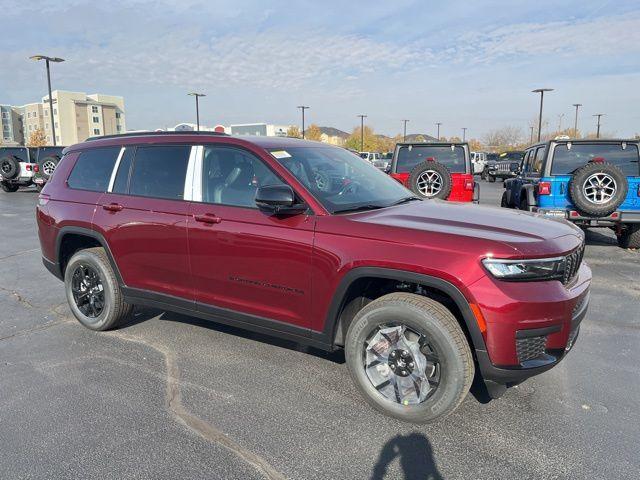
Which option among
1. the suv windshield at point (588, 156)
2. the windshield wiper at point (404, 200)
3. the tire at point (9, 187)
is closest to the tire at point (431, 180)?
the suv windshield at point (588, 156)

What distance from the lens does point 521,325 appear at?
2641 millimetres

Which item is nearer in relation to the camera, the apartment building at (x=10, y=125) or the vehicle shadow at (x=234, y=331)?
the vehicle shadow at (x=234, y=331)

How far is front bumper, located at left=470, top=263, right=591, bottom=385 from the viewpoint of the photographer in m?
2.63

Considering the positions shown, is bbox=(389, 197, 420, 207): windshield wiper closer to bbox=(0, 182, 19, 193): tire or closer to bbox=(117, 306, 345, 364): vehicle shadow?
bbox=(117, 306, 345, 364): vehicle shadow

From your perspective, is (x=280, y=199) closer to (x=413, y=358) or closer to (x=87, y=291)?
(x=413, y=358)

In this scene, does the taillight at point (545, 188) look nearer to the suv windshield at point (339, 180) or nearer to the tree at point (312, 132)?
the suv windshield at point (339, 180)

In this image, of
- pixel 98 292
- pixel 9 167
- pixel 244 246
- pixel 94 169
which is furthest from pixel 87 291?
pixel 9 167

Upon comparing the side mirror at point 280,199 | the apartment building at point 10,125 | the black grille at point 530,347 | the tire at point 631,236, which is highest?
the apartment building at point 10,125

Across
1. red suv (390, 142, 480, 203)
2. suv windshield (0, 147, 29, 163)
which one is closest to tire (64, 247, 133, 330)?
red suv (390, 142, 480, 203)

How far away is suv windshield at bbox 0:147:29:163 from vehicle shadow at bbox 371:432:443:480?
74.7 feet

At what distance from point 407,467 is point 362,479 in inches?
10.5

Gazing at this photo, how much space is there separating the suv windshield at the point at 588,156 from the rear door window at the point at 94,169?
6.74 metres

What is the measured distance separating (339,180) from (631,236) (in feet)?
22.9

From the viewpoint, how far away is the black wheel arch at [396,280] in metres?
2.72
